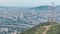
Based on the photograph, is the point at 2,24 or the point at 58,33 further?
the point at 2,24

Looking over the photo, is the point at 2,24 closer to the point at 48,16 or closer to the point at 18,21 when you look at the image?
the point at 18,21

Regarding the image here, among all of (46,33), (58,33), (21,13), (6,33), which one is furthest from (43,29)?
(21,13)

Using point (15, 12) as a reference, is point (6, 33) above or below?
below

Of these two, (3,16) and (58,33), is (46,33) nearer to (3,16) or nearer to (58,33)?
(58,33)

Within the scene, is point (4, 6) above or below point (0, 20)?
above

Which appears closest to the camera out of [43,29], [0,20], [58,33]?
[58,33]

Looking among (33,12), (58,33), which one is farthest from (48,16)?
(58,33)

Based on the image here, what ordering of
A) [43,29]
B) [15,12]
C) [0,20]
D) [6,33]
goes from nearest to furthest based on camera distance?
[43,29]
[6,33]
[0,20]
[15,12]

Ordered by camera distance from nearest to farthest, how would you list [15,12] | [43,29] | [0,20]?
[43,29] < [0,20] < [15,12]

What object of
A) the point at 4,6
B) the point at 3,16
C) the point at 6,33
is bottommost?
the point at 6,33

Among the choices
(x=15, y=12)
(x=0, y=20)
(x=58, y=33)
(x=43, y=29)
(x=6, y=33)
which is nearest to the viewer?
(x=58, y=33)
